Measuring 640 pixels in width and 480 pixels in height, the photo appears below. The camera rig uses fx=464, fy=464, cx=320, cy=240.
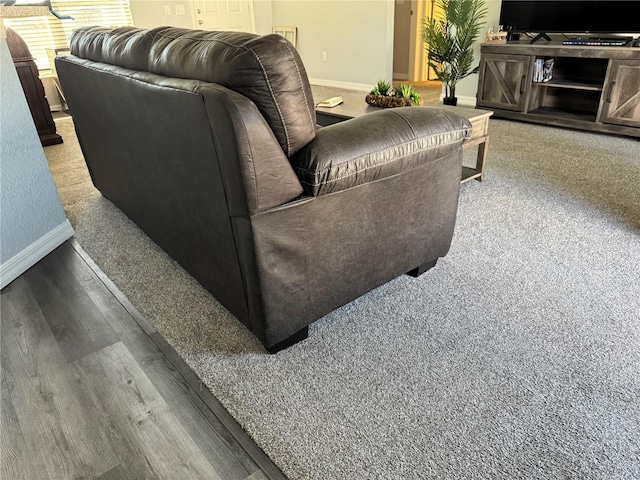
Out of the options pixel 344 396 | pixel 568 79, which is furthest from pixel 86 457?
pixel 568 79

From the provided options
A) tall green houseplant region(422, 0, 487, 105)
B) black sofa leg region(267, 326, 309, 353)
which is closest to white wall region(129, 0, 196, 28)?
tall green houseplant region(422, 0, 487, 105)

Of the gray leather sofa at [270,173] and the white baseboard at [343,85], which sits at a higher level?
the gray leather sofa at [270,173]

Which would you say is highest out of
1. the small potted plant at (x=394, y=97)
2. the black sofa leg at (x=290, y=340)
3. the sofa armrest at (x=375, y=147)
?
the sofa armrest at (x=375, y=147)

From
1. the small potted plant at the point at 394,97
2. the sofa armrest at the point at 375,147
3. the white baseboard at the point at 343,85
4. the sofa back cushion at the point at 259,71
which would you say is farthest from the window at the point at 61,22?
the sofa armrest at the point at 375,147

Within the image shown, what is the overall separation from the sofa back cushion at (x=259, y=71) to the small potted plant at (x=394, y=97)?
4.63 feet

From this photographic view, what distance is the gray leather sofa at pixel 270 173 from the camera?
4.26 feet

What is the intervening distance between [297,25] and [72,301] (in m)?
5.63

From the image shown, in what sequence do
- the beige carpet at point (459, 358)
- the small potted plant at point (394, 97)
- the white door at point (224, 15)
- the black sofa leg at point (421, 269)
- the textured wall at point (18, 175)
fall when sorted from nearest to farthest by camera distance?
the beige carpet at point (459, 358) → the black sofa leg at point (421, 269) → the textured wall at point (18, 175) → the small potted plant at point (394, 97) → the white door at point (224, 15)

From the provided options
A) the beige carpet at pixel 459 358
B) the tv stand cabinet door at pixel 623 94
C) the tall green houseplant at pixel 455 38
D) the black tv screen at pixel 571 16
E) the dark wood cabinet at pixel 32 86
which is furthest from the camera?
the tall green houseplant at pixel 455 38

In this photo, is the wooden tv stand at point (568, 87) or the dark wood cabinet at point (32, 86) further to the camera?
the dark wood cabinet at point (32, 86)

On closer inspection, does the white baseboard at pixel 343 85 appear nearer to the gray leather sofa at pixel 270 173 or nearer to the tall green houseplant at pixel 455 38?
the tall green houseplant at pixel 455 38

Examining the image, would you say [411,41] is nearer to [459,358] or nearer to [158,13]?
[158,13]

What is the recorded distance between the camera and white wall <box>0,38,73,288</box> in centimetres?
211

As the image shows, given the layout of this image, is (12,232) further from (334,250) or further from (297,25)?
(297,25)
